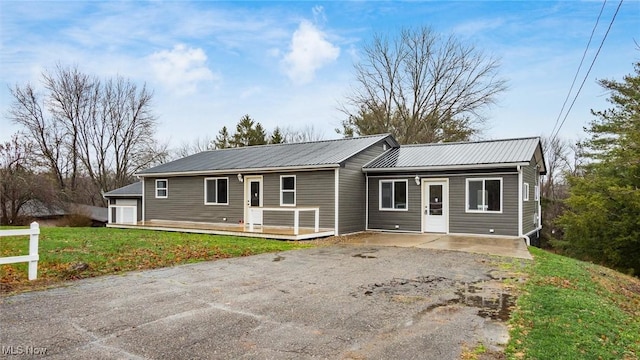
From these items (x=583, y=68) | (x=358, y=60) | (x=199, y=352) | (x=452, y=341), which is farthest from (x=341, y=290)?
(x=358, y=60)

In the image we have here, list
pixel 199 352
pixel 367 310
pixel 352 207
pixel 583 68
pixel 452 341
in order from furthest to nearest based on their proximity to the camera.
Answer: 1. pixel 352 207
2. pixel 583 68
3. pixel 367 310
4. pixel 452 341
5. pixel 199 352

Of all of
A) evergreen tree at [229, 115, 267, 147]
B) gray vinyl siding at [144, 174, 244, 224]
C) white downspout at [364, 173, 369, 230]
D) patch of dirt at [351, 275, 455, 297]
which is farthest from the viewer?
evergreen tree at [229, 115, 267, 147]

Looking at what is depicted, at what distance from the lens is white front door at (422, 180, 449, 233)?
14.5 metres

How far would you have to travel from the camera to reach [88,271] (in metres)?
7.23

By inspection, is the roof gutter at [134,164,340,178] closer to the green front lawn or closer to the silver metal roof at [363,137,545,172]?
the silver metal roof at [363,137,545,172]

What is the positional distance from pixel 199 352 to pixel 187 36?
15533 mm

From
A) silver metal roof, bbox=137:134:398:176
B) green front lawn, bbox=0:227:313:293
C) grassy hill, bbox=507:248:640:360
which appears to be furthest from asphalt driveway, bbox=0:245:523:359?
silver metal roof, bbox=137:134:398:176

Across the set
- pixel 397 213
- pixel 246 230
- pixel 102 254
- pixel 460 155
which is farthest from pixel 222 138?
pixel 102 254

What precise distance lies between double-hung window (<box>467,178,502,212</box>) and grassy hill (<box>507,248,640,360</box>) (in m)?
5.87

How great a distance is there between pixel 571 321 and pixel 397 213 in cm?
1069

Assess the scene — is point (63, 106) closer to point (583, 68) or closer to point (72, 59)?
point (72, 59)

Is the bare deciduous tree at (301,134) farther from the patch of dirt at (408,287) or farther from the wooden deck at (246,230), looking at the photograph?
the patch of dirt at (408,287)

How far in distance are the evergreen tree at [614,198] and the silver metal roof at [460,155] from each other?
265 centimetres

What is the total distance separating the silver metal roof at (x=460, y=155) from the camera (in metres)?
13.6
